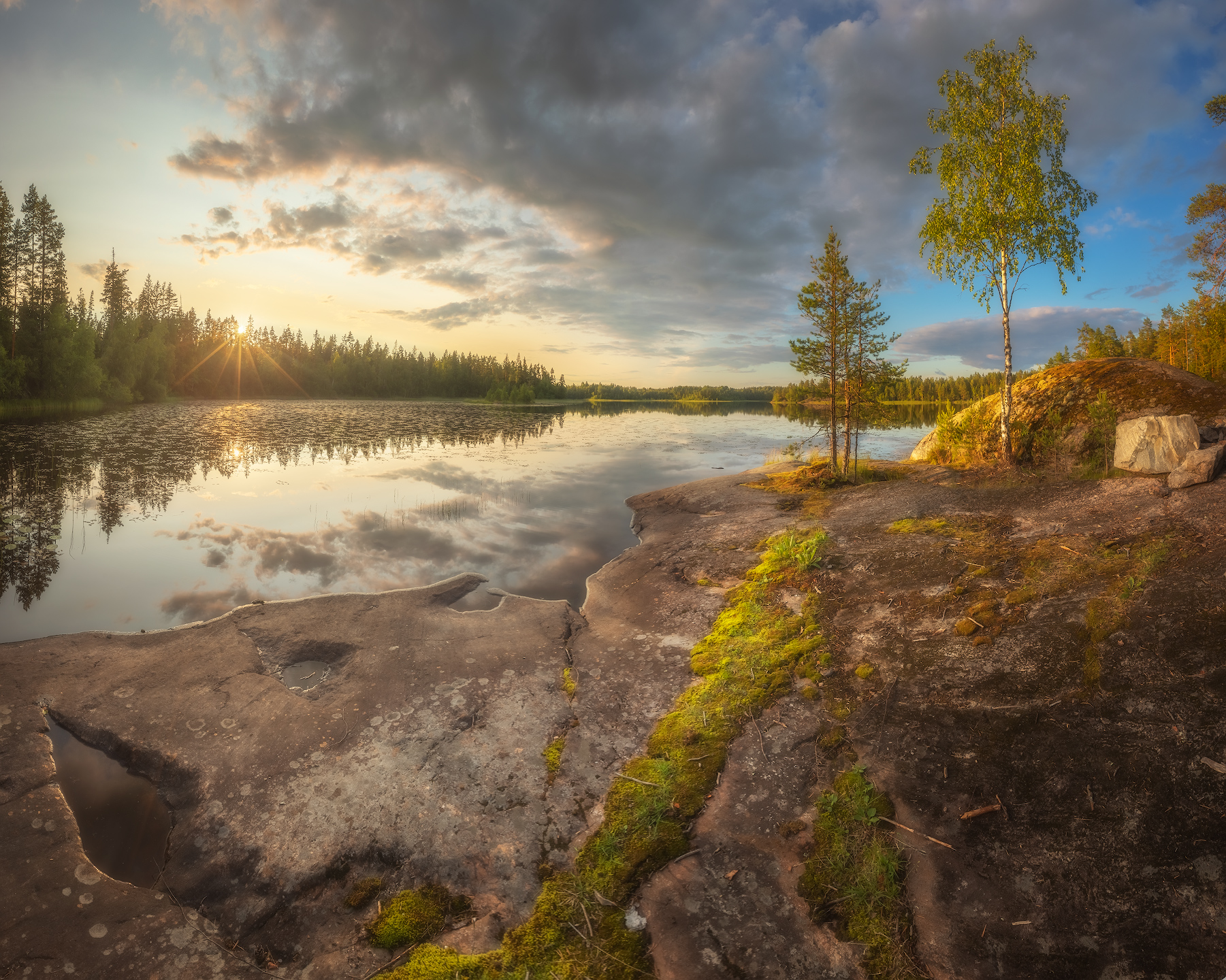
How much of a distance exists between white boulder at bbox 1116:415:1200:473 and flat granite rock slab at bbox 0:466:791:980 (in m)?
10.9

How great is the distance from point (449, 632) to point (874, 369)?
60.7 feet

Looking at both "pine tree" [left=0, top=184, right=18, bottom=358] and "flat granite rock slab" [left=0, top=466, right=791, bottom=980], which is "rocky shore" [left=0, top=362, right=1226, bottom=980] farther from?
"pine tree" [left=0, top=184, right=18, bottom=358]

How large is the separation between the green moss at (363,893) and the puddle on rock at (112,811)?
6.12ft

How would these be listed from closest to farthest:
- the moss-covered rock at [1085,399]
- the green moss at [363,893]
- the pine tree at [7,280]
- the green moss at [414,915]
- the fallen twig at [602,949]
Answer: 1. the fallen twig at [602,949]
2. the green moss at [414,915]
3. the green moss at [363,893]
4. the moss-covered rock at [1085,399]
5. the pine tree at [7,280]

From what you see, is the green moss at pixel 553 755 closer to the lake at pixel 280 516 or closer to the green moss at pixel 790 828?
the green moss at pixel 790 828

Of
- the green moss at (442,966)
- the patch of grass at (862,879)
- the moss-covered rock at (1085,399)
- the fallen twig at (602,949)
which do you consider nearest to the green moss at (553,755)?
the fallen twig at (602,949)

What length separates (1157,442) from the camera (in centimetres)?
1159

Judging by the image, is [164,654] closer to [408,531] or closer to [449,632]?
[449,632]

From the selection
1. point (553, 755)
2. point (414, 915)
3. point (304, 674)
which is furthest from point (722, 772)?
point (304, 674)

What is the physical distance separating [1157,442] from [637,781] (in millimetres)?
14413

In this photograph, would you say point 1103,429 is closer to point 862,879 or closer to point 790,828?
point 790,828

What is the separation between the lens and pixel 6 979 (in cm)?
361

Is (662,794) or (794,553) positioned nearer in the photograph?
(662,794)

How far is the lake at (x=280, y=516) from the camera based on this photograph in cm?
1105
